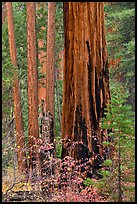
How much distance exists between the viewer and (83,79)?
649cm

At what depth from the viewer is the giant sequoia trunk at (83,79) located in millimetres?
6469

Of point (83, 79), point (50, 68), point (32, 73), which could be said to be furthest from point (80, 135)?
point (50, 68)

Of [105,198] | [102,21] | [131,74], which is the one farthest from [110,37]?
[105,198]

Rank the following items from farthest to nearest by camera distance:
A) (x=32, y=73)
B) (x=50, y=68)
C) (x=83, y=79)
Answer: (x=50, y=68) → (x=32, y=73) → (x=83, y=79)

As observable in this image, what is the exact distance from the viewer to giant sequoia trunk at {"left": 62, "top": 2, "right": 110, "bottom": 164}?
6.47 metres

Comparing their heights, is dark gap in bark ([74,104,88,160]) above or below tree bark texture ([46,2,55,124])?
below

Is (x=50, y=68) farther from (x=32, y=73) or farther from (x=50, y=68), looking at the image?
(x=32, y=73)

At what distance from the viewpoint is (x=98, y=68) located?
660 cm

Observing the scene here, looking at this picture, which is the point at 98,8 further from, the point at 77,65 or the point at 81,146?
the point at 81,146

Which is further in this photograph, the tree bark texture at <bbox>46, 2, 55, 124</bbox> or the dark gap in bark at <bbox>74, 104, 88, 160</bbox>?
the tree bark texture at <bbox>46, 2, 55, 124</bbox>

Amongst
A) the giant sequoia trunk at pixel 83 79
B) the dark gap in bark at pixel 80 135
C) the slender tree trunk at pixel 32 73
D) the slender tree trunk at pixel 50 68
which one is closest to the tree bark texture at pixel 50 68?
the slender tree trunk at pixel 50 68

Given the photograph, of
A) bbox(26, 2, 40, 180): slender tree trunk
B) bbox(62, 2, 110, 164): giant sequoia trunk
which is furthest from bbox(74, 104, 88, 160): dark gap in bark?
bbox(26, 2, 40, 180): slender tree trunk

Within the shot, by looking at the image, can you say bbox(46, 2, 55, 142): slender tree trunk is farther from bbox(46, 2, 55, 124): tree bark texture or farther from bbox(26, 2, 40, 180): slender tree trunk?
bbox(26, 2, 40, 180): slender tree trunk

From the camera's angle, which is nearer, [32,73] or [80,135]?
[80,135]
